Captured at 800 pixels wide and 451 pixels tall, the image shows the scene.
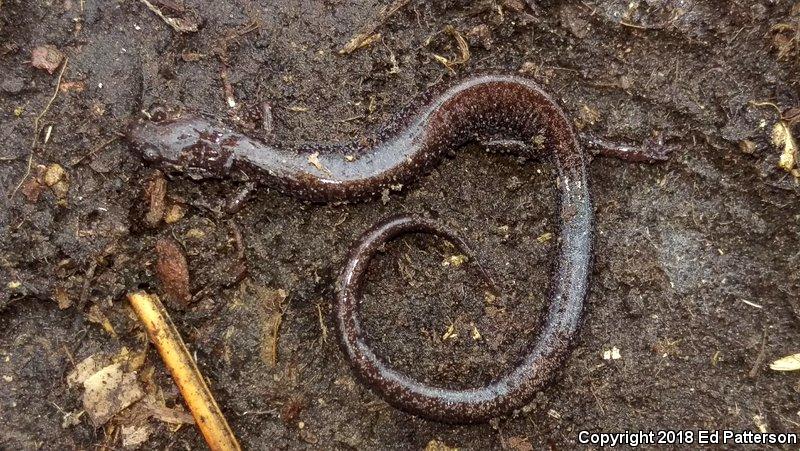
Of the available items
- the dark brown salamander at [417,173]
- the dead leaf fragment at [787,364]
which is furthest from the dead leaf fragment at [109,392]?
the dead leaf fragment at [787,364]

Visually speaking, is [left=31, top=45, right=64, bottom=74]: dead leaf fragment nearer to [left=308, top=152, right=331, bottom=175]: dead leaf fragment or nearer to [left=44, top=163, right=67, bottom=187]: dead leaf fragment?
[left=44, top=163, right=67, bottom=187]: dead leaf fragment

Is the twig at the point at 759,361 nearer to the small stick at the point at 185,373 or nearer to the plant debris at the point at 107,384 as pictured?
the small stick at the point at 185,373

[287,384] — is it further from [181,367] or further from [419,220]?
[419,220]

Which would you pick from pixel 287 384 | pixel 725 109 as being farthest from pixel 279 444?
pixel 725 109

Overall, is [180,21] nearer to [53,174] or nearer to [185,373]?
[53,174]

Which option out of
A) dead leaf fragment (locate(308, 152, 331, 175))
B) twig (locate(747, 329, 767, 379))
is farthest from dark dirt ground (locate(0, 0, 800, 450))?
dead leaf fragment (locate(308, 152, 331, 175))

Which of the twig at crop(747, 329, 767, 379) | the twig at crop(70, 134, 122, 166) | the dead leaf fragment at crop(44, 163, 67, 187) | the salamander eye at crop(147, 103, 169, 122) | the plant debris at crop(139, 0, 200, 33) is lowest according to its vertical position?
the twig at crop(747, 329, 767, 379)

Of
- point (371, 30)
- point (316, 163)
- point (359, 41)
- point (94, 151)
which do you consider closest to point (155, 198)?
point (94, 151)
